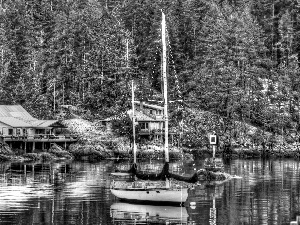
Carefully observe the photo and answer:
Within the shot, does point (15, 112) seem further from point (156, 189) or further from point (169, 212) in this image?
point (169, 212)

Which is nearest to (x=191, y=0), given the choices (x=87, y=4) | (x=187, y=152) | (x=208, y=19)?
(x=208, y=19)

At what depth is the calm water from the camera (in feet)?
179

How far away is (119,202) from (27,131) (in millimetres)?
63303

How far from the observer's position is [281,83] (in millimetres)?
152000

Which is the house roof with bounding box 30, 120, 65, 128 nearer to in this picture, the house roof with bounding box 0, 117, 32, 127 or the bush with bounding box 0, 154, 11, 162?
the house roof with bounding box 0, 117, 32, 127

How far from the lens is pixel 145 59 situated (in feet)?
506

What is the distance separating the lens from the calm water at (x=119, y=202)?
54.5 metres

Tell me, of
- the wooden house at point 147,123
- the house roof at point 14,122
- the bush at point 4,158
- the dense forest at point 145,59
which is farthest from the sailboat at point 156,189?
the dense forest at point 145,59

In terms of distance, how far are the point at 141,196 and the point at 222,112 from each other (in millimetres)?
81317

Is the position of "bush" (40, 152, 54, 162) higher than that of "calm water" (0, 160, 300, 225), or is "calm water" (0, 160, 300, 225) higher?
"bush" (40, 152, 54, 162)

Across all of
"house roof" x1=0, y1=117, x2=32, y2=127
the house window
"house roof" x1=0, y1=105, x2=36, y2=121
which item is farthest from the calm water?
the house window

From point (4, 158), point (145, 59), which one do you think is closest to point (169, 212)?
point (4, 158)

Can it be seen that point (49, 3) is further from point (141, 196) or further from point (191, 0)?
point (141, 196)

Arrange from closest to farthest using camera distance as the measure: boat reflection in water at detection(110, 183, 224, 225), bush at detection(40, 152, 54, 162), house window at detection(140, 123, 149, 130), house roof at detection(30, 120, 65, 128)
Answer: boat reflection in water at detection(110, 183, 224, 225)
bush at detection(40, 152, 54, 162)
house roof at detection(30, 120, 65, 128)
house window at detection(140, 123, 149, 130)
